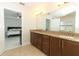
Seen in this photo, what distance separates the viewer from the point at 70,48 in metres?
1.57

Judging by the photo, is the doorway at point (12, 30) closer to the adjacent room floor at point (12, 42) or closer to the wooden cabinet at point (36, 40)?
the adjacent room floor at point (12, 42)

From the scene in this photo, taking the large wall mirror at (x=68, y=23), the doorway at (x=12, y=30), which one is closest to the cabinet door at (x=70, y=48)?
the large wall mirror at (x=68, y=23)

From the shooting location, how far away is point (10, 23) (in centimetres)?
215

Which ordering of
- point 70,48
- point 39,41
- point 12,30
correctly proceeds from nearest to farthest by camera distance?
1. point 70,48
2. point 12,30
3. point 39,41

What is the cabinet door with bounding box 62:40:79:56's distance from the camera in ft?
4.76

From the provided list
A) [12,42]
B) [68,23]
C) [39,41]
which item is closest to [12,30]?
[12,42]

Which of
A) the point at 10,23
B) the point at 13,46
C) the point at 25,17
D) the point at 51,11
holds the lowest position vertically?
the point at 13,46

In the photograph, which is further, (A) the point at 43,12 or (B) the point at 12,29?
(A) the point at 43,12

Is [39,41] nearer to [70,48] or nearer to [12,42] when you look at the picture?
[12,42]

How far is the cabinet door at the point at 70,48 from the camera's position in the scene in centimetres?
145

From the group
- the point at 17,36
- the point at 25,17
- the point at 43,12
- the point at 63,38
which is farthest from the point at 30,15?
the point at 63,38

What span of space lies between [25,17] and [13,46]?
0.85 meters

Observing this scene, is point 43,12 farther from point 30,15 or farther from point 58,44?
point 58,44

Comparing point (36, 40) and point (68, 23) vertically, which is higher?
point (68, 23)
